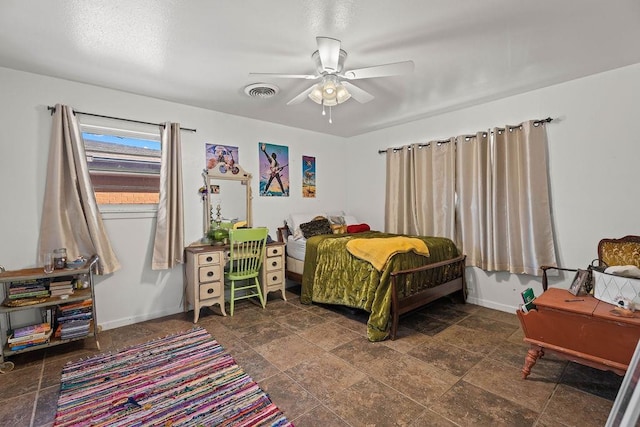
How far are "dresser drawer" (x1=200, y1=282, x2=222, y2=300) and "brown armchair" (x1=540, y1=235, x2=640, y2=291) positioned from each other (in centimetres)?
335

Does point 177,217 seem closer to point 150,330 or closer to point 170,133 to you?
point 170,133

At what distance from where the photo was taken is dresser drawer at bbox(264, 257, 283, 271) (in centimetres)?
373

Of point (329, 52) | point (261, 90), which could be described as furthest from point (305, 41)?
point (261, 90)

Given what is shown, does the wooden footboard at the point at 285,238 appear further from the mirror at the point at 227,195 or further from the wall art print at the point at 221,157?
the wall art print at the point at 221,157

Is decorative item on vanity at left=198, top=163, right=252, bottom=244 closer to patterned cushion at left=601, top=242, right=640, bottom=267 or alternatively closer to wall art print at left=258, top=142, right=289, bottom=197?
wall art print at left=258, top=142, right=289, bottom=197

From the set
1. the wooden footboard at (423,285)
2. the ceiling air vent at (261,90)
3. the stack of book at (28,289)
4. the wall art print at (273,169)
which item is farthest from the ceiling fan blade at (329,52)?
the stack of book at (28,289)

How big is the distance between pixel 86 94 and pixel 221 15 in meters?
1.99

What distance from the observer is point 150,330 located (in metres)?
3.02

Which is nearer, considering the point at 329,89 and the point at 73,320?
the point at 329,89

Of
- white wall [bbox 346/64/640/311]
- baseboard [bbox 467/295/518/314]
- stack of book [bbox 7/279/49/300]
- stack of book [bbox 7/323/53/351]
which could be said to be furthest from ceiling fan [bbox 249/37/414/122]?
baseboard [bbox 467/295/518/314]

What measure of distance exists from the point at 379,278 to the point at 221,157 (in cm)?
246

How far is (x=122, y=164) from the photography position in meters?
3.12

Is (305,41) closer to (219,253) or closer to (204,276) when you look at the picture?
(219,253)

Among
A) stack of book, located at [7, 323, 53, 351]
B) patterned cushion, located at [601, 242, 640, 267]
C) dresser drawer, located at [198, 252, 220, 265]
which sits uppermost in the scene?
patterned cushion, located at [601, 242, 640, 267]
